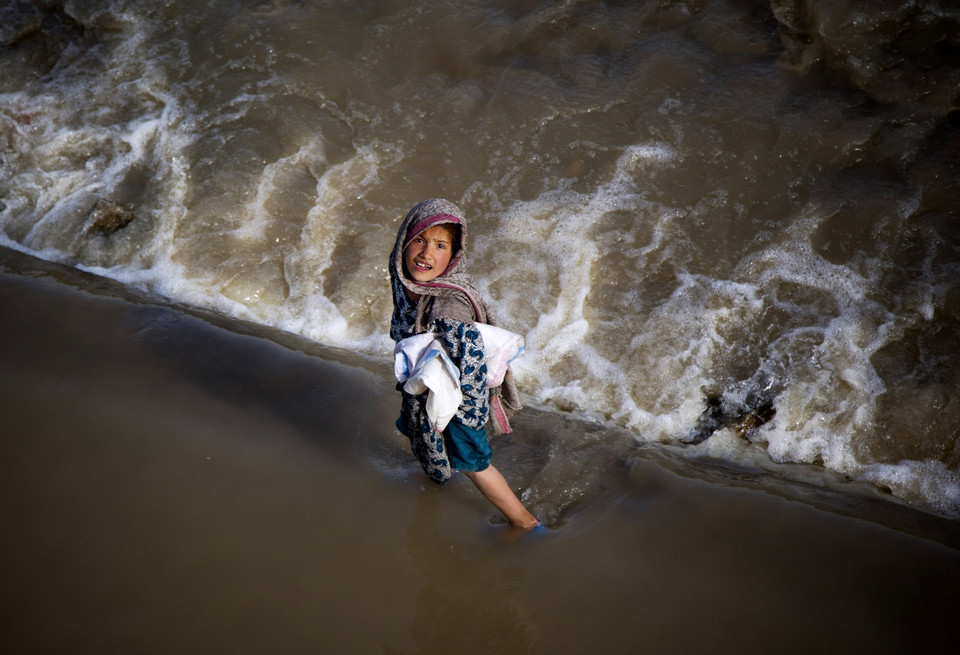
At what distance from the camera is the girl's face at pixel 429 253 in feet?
8.81

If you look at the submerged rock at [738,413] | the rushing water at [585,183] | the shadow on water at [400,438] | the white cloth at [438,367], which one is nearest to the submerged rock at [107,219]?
the rushing water at [585,183]

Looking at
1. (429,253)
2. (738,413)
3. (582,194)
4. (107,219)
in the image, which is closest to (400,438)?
(429,253)

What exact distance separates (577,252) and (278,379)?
203 centimetres

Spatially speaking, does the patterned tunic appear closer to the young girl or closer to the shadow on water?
the young girl

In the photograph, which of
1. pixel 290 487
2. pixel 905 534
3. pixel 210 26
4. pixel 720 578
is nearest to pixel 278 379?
pixel 290 487

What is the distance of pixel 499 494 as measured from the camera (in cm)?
282

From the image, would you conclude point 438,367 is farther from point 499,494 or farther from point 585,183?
point 585,183

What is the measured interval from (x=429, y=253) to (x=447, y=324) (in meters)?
0.30

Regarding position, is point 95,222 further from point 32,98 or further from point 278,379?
point 278,379

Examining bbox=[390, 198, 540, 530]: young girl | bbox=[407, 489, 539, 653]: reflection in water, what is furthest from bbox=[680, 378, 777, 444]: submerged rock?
bbox=[407, 489, 539, 653]: reflection in water

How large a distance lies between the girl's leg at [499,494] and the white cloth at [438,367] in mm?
323

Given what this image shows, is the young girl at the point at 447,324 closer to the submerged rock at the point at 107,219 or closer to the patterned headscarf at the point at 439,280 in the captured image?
the patterned headscarf at the point at 439,280

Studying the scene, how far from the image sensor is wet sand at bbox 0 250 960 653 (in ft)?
7.84

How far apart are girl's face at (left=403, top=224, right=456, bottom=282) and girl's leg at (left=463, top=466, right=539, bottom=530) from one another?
0.80m
